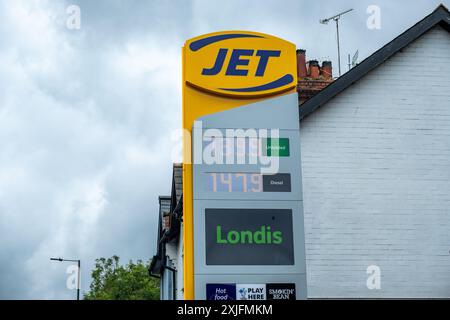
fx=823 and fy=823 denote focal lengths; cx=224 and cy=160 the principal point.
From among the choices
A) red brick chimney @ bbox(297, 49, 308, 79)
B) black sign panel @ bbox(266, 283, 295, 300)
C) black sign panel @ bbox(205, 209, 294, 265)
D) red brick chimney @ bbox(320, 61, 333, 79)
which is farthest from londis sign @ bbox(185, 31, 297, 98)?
red brick chimney @ bbox(320, 61, 333, 79)

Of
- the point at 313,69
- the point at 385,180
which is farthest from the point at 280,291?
the point at 313,69

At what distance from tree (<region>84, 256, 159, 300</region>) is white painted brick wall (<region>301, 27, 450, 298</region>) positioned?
48600 mm

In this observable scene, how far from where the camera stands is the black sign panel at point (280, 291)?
1313 cm

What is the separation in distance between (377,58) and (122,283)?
5407cm

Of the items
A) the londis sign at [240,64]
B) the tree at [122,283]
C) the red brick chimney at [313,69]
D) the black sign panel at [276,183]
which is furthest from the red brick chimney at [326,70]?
the tree at [122,283]

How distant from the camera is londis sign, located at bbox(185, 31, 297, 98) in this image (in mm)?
13789

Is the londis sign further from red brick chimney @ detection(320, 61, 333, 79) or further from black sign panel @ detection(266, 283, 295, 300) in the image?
red brick chimney @ detection(320, 61, 333, 79)

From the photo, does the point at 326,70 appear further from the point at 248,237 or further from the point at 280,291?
the point at 280,291

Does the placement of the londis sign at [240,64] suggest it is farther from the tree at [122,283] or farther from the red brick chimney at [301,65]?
the tree at [122,283]

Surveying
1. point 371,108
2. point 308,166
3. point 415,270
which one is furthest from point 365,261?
point 371,108

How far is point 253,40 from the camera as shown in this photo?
46.2 ft

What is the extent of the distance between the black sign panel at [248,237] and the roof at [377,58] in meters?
7.89

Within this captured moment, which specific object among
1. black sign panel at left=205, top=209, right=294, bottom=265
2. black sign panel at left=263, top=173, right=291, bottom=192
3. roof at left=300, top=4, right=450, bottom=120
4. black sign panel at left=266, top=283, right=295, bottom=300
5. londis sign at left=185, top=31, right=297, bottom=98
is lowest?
black sign panel at left=266, top=283, right=295, bottom=300
